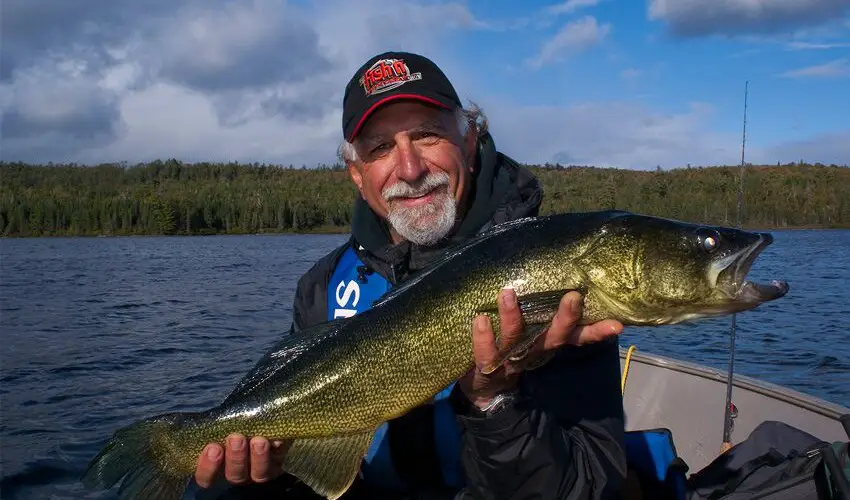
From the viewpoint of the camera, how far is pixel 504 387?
3.07 metres

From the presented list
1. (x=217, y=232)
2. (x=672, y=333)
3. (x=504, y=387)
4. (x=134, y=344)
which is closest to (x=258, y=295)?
(x=134, y=344)

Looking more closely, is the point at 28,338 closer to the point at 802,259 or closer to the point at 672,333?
the point at 672,333

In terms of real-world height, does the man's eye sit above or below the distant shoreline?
above

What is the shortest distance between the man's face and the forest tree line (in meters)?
64.2

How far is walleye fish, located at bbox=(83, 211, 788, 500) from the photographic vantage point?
112 inches

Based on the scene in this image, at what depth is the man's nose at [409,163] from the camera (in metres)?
4.02

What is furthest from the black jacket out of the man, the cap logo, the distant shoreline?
the distant shoreline

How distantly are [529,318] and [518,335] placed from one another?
0.08 meters

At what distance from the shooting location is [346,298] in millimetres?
4375

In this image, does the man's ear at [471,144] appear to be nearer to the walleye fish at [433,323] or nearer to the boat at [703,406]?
the walleye fish at [433,323]

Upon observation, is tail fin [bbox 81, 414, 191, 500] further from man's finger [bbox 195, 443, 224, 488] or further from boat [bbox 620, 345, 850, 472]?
boat [bbox 620, 345, 850, 472]

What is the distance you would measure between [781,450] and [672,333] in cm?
1222

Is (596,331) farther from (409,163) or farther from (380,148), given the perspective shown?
(380,148)

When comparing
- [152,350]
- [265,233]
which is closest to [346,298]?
[152,350]
